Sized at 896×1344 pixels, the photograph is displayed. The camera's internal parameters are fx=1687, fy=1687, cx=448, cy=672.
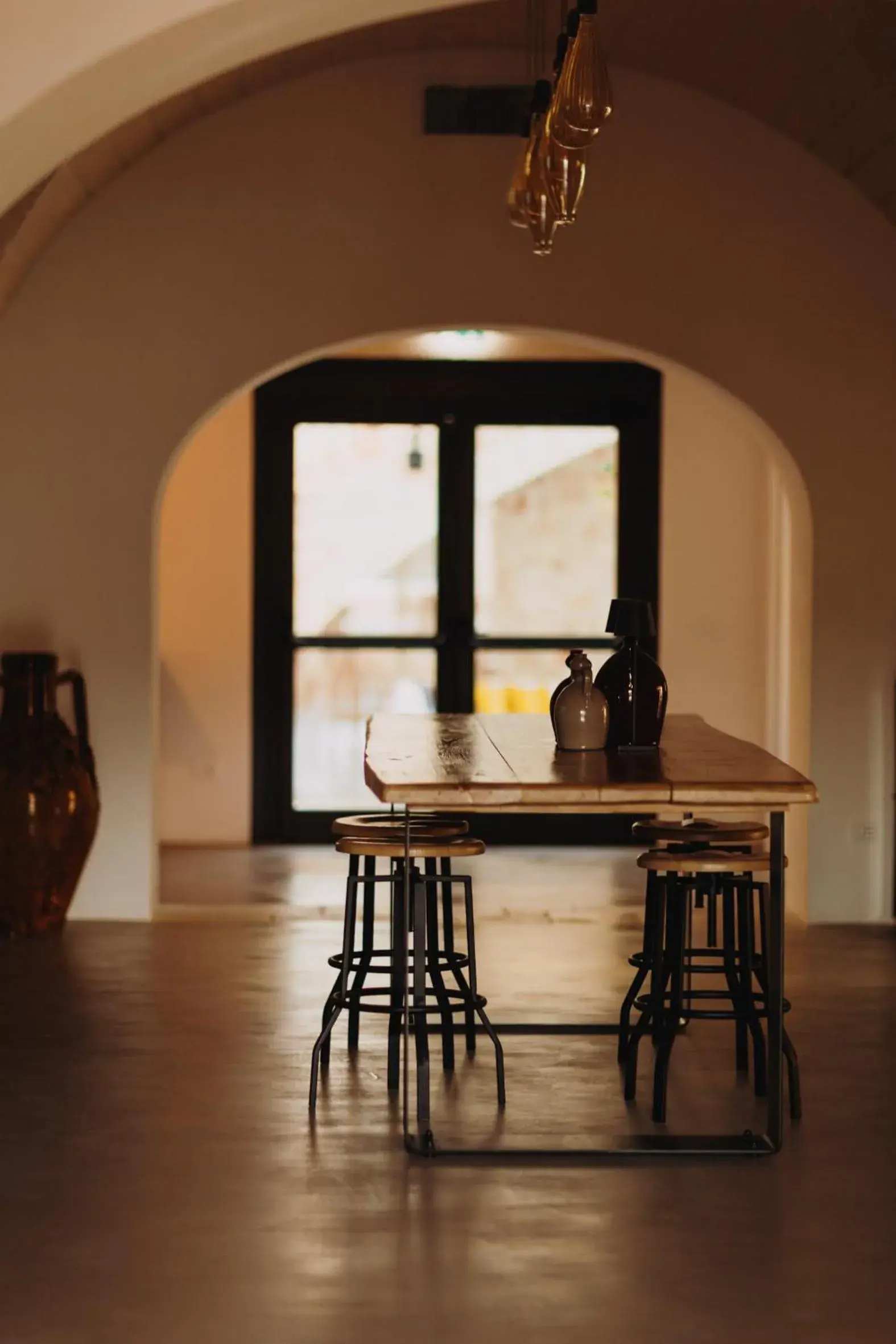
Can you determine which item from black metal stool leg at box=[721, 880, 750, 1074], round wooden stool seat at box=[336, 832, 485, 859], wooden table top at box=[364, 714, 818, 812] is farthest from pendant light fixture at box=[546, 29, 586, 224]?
black metal stool leg at box=[721, 880, 750, 1074]

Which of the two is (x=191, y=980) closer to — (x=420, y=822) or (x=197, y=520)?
(x=420, y=822)

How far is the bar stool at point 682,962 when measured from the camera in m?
4.06

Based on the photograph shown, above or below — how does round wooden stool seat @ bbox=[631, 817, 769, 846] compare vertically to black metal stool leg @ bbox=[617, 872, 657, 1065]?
above

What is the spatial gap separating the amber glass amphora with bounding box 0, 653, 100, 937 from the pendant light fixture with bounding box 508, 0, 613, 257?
2680mm

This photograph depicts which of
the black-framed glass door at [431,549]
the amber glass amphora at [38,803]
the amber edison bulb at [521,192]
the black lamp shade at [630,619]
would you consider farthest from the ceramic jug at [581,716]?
the black-framed glass door at [431,549]

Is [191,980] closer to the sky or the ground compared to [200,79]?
closer to the ground

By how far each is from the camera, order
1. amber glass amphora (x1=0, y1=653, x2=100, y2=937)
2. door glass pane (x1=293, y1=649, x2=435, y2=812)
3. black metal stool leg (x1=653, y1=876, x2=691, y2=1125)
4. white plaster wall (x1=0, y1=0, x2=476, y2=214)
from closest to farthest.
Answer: white plaster wall (x1=0, y1=0, x2=476, y2=214) → black metal stool leg (x1=653, y1=876, x2=691, y2=1125) → amber glass amphora (x1=0, y1=653, x2=100, y2=937) → door glass pane (x1=293, y1=649, x2=435, y2=812)

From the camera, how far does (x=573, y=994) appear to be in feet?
17.5

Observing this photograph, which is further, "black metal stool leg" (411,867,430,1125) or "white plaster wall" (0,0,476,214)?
"black metal stool leg" (411,867,430,1125)

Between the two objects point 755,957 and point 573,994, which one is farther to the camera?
point 573,994

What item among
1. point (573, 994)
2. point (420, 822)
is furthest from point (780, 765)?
point (573, 994)

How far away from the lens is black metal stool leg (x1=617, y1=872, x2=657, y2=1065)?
4.34m

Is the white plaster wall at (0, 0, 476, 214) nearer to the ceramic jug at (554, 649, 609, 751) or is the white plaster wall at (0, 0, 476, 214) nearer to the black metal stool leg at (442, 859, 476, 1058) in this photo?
the ceramic jug at (554, 649, 609, 751)

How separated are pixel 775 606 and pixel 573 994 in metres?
3.88
